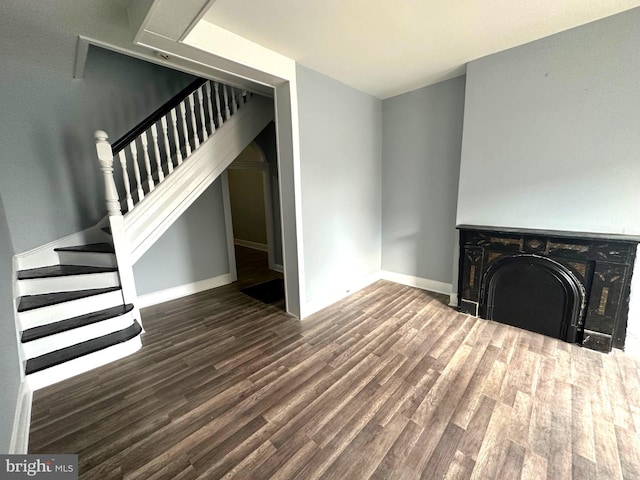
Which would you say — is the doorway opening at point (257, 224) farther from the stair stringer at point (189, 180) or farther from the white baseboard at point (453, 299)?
the white baseboard at point (453, 299)

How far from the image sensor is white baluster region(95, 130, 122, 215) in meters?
2.13

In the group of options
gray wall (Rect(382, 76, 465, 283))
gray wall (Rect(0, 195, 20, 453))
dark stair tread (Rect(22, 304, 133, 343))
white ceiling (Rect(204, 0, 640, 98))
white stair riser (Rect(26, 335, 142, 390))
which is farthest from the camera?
gray wall (Rect(382, 76, 465, 283))

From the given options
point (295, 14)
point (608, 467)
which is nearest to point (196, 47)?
point (295, 14)

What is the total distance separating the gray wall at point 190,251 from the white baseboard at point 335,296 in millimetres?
1776

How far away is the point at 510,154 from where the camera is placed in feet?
8.31

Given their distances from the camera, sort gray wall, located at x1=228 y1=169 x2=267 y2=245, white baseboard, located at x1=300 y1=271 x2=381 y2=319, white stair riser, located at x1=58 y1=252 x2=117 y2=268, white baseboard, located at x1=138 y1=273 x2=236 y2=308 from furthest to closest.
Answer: gray wall, located at x1=228 y1=169 x2=267 y2=245 → white baseboard, located at x1=138 y1=273 x2=236 y2=308 → white baseboard, located at x1=300 y1=271 x2=381 y2=319 → white stair riser, located at x1=58 y1=252 x2=117 y2=268

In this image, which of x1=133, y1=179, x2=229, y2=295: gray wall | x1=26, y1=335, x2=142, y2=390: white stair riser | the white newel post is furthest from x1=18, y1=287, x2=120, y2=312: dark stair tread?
x1=133, y1=179, x2=229, y2=295: gray wall

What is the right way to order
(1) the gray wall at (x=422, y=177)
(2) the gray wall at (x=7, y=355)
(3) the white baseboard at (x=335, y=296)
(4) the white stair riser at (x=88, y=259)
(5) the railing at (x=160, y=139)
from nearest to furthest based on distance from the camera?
(2) the gray wall at (x=7, y=355) < (5) the railing at (x=160, y=139) < (4) the white stair riser at (x=88, y=259) < (3) the white baseboard at (x=335, y=296) < (1) the gray wall at (x=422, y=177)

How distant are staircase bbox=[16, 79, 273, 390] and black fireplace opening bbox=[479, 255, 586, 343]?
10.9 feet

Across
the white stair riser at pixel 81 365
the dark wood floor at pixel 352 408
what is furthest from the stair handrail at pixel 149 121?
the dark wood floor at pixel 352 408

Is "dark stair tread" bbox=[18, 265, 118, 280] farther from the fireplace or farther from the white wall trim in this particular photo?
the fireplace

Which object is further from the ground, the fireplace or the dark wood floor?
the fireplace

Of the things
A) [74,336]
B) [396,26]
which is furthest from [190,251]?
[396,26]

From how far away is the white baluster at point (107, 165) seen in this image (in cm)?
213
